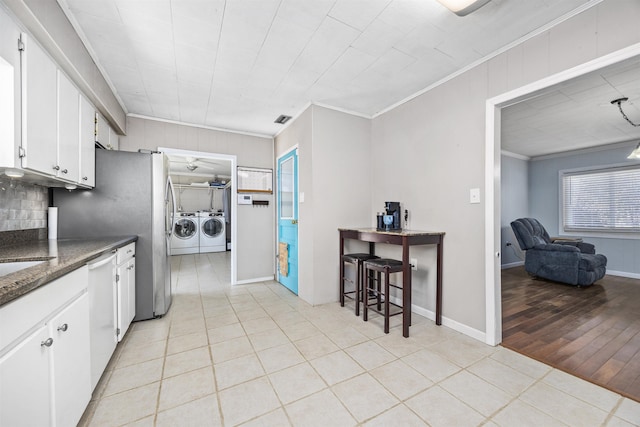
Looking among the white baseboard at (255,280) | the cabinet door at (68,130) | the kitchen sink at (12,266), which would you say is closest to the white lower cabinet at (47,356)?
the kitchen sink at (12,266)

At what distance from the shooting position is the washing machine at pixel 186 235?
6.94 m

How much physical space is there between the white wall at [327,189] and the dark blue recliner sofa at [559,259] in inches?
122

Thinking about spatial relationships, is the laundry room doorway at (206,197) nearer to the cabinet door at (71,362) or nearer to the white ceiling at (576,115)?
the cabinet door at (71,362)

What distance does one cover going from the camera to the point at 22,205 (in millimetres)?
1954

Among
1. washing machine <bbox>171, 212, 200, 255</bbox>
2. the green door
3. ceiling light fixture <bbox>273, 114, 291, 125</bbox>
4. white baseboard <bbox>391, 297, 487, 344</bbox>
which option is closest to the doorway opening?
white baseboard <bbox>391, 297, 487, 344</bbox>

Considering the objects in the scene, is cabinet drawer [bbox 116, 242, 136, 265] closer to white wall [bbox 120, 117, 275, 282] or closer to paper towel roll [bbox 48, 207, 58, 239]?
paper towel roll [bbox 48, 207, 58, 239]

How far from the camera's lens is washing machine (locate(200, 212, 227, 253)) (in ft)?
24.0

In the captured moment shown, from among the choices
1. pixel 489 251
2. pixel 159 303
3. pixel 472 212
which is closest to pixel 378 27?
pixel 472 212

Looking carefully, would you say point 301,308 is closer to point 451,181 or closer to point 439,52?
point 451,181

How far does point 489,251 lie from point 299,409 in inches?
73.6

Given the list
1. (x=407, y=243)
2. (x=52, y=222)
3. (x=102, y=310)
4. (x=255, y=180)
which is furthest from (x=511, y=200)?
(x=52, y=222)

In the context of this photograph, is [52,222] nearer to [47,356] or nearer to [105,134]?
[105,134]

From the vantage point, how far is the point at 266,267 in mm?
4227

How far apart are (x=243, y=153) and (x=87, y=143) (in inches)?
81.4
